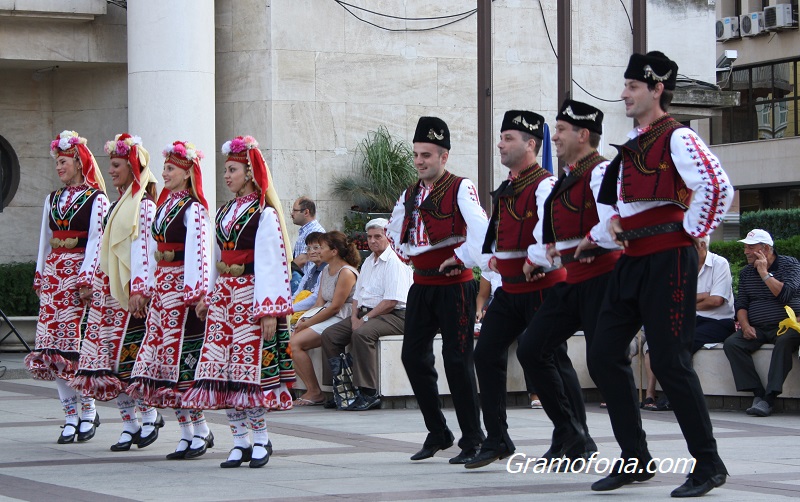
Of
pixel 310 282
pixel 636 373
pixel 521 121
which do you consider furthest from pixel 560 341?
pixel 310 282

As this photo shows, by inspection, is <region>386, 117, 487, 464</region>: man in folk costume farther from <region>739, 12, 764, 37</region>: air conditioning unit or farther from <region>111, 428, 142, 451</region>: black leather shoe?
<region>739, 12, 764, 37</region>: air conditioning unit

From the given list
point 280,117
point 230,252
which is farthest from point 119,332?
point 280,117

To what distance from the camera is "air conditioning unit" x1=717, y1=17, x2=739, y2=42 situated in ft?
154

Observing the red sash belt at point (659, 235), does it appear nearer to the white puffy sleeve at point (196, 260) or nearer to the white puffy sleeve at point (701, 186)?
the white puffy sleeve at point (701, 186)

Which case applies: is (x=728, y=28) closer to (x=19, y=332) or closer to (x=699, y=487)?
(x=19, y=332)

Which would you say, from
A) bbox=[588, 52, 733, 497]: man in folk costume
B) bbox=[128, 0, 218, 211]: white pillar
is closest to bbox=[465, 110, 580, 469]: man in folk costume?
bbox=[588, 52, 733, 497]: man in folk costume

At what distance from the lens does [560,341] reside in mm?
7945

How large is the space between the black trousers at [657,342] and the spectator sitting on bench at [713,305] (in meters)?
5.37

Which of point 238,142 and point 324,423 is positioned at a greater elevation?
point 238,142

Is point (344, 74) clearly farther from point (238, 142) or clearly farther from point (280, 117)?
point (238, 142)

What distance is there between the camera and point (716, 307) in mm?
12562

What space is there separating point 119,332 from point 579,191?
375 cm

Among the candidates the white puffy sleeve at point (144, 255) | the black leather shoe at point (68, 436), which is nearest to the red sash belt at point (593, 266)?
the white puffy sleeve at point (144, 255)

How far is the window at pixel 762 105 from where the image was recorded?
47219mm
